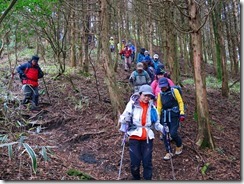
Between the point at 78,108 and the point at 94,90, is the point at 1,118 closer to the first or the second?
the point at 78,108

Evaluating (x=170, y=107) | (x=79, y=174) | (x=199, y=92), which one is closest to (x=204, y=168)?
(x=170, y=107)

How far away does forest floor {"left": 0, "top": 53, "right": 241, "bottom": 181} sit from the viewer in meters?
5.86

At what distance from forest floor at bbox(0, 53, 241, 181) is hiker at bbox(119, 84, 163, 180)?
2.80ft

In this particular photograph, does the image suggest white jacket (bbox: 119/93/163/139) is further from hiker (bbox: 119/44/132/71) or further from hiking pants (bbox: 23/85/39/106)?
hiker (bbox: 119/44/132/71)

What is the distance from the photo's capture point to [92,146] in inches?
315

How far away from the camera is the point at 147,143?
224 inches

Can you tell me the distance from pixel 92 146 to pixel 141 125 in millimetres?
2690

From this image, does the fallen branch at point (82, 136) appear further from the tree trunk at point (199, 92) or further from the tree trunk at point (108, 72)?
the tree trunk at point (199, 92)

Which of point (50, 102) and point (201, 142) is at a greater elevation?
point (50, 102)

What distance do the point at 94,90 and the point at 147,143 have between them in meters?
Result: 7.54

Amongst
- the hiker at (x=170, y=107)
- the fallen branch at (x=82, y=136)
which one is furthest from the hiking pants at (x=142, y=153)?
the fallen branch at (x=82, y=136)

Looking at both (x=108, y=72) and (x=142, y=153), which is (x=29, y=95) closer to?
Answer: (x=108, y=72)

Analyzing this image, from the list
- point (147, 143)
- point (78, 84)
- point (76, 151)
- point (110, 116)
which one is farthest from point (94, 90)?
point (147, 143)

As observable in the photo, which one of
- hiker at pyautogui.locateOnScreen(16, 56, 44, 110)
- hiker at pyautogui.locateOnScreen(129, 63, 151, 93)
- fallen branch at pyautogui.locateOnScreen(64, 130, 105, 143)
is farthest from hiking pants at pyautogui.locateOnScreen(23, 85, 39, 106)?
hiker at pyautogui.locateOnScreen(129, 63, 151, 93)
